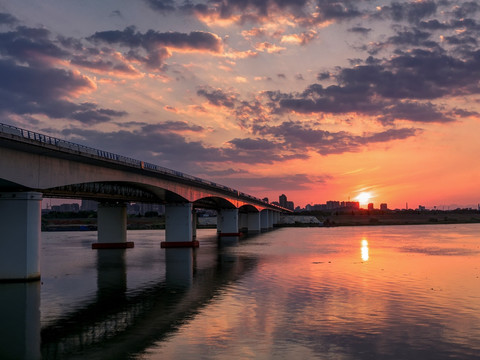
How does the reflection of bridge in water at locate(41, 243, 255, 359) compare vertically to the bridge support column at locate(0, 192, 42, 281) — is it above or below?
below

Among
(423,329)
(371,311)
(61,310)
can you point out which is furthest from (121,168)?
(423,329)

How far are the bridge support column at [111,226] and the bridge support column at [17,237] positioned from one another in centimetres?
4180

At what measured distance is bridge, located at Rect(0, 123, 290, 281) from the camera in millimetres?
33875

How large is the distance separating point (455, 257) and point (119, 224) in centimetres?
5103

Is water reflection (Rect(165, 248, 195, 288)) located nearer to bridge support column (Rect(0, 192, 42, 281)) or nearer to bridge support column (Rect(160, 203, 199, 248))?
bridge support column (Rect(0, 192, 42, 281))

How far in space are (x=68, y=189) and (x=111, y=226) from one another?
25330mm

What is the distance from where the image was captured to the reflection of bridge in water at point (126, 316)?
684 inches

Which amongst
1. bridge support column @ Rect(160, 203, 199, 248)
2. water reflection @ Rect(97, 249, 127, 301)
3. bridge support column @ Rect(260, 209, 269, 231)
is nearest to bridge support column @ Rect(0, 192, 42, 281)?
water reflection @ Rect(97, 249, 127, 301)

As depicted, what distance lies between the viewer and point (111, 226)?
7844 centimetres

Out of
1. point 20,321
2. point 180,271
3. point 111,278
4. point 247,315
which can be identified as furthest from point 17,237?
point 247,315

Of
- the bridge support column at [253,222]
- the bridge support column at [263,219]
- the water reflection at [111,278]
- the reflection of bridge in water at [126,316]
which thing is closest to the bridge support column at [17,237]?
the water reflection at [111,278]

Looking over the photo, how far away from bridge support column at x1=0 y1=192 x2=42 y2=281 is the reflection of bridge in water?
18.8 ft

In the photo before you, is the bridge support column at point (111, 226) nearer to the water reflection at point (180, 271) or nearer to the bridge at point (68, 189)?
the bridge at point (68, 189)

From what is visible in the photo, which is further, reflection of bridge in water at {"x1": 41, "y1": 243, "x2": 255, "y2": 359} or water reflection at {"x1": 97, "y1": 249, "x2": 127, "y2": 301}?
water reflection at {"x1": 97, "y1": 249, "x2": 127, "y2": 301}
